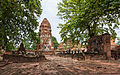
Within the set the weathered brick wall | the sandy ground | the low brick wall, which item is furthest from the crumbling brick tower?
the sandy ground

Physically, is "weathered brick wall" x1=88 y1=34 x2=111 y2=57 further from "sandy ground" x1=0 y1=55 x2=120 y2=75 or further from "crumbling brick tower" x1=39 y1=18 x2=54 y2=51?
"crumbling brick tower" x1=39 y1=18 x2=54 y2=51

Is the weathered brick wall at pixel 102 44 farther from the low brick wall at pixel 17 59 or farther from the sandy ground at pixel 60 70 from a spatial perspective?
the low brick wall at pixel 17 59

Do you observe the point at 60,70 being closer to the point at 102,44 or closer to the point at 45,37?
the point at 102,44

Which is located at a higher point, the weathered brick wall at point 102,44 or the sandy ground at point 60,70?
the weathered brick wall at point 102,44

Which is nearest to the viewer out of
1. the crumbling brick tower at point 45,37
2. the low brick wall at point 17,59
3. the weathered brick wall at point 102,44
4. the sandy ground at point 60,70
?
the sandy ground at point 60,70

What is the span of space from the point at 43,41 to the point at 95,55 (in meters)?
30.0

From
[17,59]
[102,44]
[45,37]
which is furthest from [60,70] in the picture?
[45,37]

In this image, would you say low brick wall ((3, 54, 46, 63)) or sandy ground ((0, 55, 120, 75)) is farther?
low brick wall ((3, 54, 46, 63))

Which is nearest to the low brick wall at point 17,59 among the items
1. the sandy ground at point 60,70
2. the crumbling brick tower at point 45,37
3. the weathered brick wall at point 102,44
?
the sandy ground at point 60,70

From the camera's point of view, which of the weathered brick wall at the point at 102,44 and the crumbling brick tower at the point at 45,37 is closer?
the weathered brick wall at the point at 102,44

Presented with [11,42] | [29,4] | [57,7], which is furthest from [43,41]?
[29,4]

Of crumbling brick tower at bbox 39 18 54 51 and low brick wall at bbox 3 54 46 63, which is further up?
crumbling brick tower at bbox 39 18 54 51

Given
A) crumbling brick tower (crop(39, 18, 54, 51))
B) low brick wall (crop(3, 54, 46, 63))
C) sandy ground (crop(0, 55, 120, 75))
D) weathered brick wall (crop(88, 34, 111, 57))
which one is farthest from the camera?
crumbling brick tower (crop(39, 18, 54, 51))

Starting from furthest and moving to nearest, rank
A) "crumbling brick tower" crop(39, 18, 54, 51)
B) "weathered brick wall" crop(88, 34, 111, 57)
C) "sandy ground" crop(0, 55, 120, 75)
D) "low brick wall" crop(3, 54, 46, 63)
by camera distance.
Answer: "crumbling brick tower" crop(39, 18, 54, 51) < "weathered brick wall" crop(88, 34, 111, 57) < "low brick wall" crop(3, 54, 46, 63) < "sandy ground" crop(0, 55, 120, 75)
